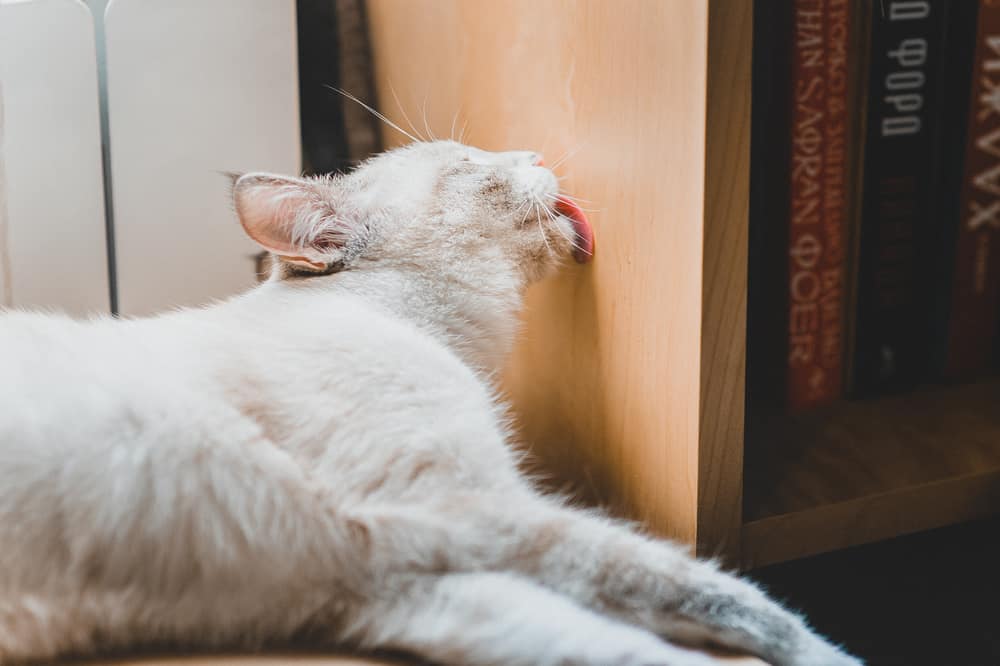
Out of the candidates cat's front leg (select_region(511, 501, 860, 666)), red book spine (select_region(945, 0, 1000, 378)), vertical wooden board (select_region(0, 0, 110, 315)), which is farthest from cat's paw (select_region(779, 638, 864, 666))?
vertical wooden board (select_region(0, 0, 110, 315))

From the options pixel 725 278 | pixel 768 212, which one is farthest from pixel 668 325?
pixel 768 212

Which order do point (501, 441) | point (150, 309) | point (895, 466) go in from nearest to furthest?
point (501, 441) → point (895, 466) → point (150, 309)

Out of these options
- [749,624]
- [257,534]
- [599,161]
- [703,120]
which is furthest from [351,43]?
[749,624]

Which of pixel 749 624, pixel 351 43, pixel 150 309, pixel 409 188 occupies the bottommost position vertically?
pixel 749 624

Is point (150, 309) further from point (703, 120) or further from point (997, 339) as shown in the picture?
point (997, 339)

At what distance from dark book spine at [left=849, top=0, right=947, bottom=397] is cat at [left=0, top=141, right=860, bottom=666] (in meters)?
0.38

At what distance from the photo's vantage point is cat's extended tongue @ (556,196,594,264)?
804 mm

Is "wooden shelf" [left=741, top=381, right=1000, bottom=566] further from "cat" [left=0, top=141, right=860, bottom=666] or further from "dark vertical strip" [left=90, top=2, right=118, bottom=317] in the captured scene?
"dark vertical strip" [left=90, top=2, right=118, bottom=317]

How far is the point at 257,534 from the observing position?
1.90ft

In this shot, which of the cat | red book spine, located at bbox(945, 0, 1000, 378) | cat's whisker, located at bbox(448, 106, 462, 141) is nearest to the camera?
the cat

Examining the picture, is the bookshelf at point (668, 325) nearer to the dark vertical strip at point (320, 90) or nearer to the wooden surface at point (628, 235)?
the wooden surface at point (628, 235)

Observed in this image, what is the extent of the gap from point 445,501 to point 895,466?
0.45 meters

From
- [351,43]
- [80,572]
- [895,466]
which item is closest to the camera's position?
[80,572]

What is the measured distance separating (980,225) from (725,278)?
43cm
